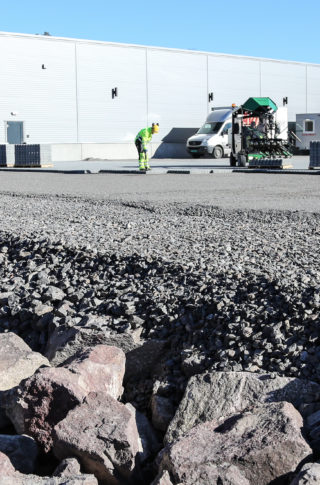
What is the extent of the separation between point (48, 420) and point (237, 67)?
54.6m

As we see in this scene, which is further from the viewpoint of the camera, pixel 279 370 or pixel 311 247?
pixel 311 247

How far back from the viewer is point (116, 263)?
7.02 metres

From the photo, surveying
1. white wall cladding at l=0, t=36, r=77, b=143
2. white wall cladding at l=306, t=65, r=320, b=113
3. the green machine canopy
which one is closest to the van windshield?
white wall cladding at l=0, t=36, r=77, b=143

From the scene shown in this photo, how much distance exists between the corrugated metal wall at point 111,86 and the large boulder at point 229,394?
4207 cm

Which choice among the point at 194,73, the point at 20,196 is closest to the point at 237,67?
the point at 194,73

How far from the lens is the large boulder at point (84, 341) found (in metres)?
5.53

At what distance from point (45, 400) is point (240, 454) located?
1.33 m

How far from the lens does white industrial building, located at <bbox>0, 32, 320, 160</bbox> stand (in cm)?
4528

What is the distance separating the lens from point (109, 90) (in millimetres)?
49406

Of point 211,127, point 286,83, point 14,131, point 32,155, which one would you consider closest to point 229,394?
point 32,155

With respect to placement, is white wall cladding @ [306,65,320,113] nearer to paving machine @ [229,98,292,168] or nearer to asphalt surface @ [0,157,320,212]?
paving machine @ [229,98,292,168]

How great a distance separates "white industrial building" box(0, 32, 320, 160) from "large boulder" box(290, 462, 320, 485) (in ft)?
140

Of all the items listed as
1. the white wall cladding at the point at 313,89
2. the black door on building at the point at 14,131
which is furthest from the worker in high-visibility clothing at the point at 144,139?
the white wall cladding at the point at 313,89

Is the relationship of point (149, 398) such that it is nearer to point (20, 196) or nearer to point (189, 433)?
point (189, 433)
